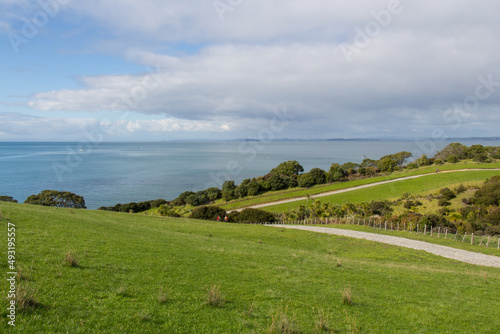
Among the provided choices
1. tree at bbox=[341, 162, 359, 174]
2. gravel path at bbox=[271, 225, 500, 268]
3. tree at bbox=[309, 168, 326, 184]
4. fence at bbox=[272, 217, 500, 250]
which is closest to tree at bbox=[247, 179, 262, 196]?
tree at bbox=[309, 168, 326, 184]

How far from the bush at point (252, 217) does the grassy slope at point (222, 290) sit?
26.8m

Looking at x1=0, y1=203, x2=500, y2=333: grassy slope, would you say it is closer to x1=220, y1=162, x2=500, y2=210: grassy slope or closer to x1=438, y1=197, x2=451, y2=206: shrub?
x1=438, y1=197, x2=451, y2=206: shrub

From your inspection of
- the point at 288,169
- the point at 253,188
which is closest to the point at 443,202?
the point at 253,188

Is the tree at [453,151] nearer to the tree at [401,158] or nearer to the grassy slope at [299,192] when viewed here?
the tree at [401,158]

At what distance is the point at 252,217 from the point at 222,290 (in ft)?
113

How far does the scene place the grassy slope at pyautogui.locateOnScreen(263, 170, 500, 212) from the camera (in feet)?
187

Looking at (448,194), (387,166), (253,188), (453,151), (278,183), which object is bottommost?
(253,188)

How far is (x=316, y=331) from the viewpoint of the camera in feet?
24.1

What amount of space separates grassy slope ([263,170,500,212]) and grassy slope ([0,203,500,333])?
4184 cm

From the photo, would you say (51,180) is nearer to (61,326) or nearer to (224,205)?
(224,205)

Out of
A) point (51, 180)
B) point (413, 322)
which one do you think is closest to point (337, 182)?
point (413, 322)

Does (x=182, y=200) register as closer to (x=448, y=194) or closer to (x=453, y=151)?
(x=448, y=194)

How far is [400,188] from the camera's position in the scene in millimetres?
60250

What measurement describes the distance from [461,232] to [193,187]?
237 feet
